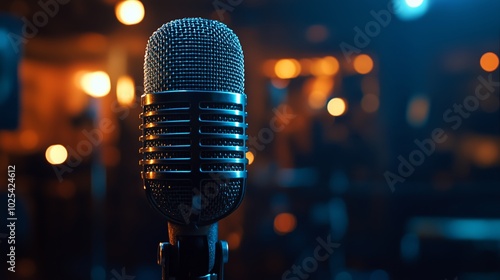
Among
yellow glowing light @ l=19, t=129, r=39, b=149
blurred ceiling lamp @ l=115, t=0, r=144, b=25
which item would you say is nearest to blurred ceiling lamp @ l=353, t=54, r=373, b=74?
blurred ceiling lamp @ l=115, t=0, r=144, b=25

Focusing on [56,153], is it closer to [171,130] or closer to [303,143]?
[303,143]

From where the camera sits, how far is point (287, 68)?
3.14 metres

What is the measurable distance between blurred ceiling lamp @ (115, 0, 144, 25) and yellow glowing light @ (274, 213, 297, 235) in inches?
65.7

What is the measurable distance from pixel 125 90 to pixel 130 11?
0.54 metres

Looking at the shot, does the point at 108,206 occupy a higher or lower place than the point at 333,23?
lower

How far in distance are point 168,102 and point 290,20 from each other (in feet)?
7.87

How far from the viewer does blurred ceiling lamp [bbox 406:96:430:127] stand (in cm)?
303

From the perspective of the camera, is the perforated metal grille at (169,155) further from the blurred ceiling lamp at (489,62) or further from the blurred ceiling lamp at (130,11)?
the blurred ceiling lamp at (489,62)

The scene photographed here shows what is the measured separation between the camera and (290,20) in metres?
3.00

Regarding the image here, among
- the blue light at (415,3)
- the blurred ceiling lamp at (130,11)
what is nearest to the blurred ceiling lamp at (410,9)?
the blue light at (415,3)

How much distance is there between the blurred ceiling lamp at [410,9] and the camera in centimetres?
297

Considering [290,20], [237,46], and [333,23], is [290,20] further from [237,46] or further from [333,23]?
[237,46]

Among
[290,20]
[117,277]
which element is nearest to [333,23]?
[290,20]

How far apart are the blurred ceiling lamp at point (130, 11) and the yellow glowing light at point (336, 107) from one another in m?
1.43
